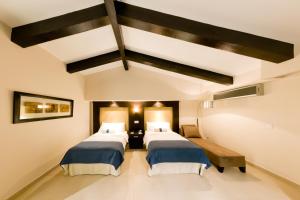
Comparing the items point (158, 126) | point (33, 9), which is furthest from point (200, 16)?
point (158, 126)

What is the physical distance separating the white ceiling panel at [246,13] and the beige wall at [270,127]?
1.23 m

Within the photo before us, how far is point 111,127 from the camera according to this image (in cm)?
580

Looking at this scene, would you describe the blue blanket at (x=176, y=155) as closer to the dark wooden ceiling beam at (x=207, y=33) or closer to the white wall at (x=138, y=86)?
the dark wooden ceiling beam at (x=207, y=33)

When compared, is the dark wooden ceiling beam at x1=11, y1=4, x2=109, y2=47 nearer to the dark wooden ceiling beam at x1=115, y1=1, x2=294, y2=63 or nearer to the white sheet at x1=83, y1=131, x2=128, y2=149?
the dark wooden ceiling beam at x1=115, y1=1, x2=294, y2=63

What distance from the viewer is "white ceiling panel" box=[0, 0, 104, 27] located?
219 centimetres

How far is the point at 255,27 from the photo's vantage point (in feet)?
7.84

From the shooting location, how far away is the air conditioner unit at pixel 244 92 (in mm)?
3799

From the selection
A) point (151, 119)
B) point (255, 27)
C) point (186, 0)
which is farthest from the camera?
point (151, 119)

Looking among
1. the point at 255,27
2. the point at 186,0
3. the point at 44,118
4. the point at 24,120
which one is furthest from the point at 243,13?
the point at 44,118

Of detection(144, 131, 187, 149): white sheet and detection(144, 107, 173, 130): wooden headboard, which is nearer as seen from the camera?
detection(144, 131, 187, 149): white sheet

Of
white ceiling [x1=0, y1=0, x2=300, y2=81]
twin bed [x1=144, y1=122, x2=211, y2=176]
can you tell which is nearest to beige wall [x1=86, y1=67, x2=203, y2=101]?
white ceiling [x1=0, y1=0, x2=300, y2=81]

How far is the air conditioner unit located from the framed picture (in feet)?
13.7

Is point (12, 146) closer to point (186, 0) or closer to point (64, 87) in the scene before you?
point (64, 87)

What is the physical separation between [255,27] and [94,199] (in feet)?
10.8
